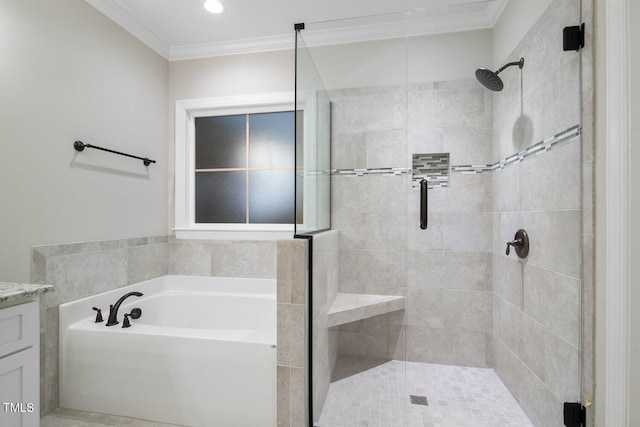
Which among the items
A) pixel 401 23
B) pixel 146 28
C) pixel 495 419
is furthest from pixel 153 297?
pixel 401 23

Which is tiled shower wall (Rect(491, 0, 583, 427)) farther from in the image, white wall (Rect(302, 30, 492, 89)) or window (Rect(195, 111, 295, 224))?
window (Rect(195, 111, 295, 224))

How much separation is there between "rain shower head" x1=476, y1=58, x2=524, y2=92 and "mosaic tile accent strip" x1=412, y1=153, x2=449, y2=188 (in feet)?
1.26

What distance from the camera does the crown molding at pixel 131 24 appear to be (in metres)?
1.97

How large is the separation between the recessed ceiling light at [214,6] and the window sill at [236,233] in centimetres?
160

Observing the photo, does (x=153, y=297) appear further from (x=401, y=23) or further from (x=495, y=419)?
(x=401, y=23)

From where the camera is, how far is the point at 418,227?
1.57 m

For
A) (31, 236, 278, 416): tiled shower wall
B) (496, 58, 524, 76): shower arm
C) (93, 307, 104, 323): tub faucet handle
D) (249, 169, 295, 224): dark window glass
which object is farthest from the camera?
(249, 169, 295, 224): dark window glass

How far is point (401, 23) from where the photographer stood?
1.62 meters

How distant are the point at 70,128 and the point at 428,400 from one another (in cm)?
257

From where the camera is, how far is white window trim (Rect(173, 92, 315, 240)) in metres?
2.43

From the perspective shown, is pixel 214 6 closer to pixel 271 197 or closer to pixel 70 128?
pixel 70 128

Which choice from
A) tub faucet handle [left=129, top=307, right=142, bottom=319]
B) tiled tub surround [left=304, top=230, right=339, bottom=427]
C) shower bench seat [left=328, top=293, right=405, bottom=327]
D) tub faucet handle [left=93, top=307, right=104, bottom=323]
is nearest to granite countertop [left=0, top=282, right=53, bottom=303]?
tub faucet handle [left=93, top=307, right=104, bottom=323]
